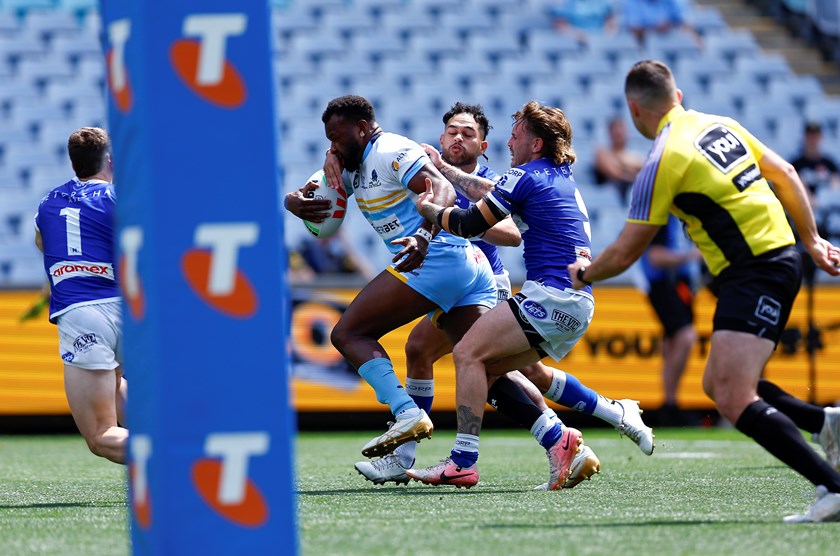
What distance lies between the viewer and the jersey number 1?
712 cm

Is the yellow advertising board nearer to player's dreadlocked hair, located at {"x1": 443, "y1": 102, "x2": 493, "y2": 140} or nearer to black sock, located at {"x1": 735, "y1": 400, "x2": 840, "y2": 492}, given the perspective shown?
player's dreadlocked hair, located at {"x1": 443, "y1": 102, "x2": 493, "y2": 140}

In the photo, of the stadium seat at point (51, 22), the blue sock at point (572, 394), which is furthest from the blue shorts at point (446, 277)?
the stadium seat at point (51, 22)

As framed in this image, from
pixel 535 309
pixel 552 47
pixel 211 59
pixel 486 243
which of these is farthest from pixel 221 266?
pixel 552 47

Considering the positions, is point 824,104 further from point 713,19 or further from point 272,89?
point 272,89

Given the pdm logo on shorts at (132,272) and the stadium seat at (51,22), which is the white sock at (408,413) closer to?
the pdm logo on shorts at (132,272)

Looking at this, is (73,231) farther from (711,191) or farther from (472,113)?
(711,191)

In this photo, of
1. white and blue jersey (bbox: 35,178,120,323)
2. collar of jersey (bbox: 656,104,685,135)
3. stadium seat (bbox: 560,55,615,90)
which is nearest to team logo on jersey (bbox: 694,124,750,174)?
collar of jersey (bbox: 656,104,685,135)

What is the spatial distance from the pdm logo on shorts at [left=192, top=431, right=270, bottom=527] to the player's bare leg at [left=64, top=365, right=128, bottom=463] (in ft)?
10.9

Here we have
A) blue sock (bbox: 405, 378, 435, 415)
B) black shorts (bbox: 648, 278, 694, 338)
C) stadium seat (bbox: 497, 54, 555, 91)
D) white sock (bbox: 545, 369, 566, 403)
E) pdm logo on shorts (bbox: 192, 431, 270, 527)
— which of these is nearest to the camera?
pdm logo on shorts (bbox: 192, 431, 270, 527)

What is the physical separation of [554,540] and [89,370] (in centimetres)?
311

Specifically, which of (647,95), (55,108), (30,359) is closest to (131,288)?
(647,95)

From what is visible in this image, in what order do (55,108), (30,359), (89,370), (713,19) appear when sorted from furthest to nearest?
(713,19) → (55,108) → (30,359) → (89,370)

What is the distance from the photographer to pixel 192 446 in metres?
3.87

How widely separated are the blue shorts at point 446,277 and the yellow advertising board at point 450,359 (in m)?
5.61
